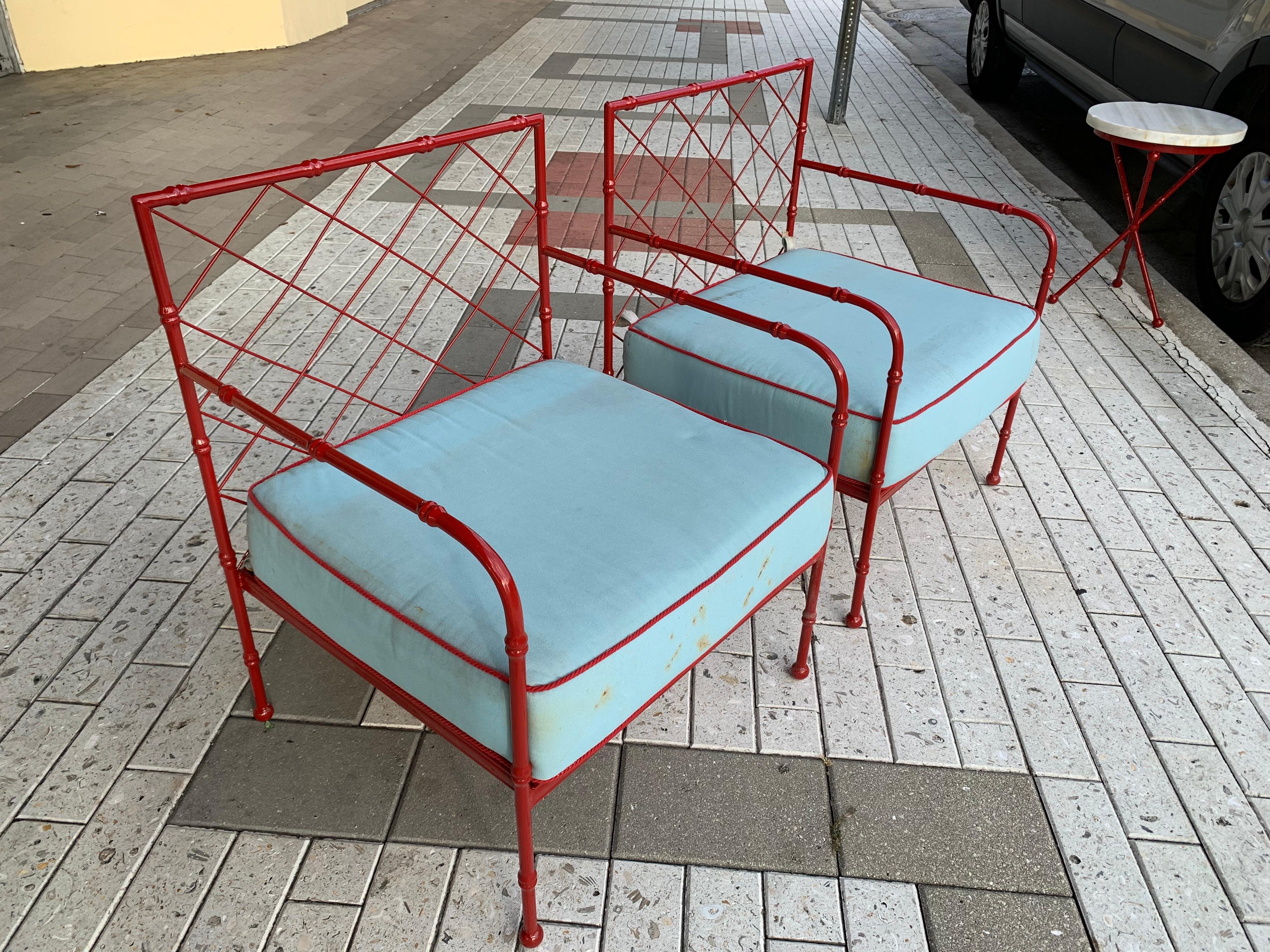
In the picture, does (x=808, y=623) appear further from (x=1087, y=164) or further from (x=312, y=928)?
(x=1087, y=164)

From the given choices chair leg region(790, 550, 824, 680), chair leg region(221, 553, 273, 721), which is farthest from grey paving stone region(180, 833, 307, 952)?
chair leg region(790, 550, 824, 680)

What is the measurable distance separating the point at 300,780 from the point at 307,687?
0.93 ft

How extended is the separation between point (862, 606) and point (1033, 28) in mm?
5496

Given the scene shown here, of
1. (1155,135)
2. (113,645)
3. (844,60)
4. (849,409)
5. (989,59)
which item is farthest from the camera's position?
(989,59)

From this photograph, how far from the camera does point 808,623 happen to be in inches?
89.7

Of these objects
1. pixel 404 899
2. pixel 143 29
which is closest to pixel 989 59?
pixel 143 29

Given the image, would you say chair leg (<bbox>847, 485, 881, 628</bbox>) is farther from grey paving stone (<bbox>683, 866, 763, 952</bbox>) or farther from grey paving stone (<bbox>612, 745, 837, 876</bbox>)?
grey paving stone (<bbox>683, 866, 763, 952</bbox>)

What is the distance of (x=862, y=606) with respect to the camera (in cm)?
256

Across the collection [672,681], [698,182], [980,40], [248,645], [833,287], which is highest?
[833,287]

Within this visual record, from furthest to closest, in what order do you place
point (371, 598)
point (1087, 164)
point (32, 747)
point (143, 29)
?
1. point (143, 29)
2. point (1087, 164)
3. point (32, 747)
4. point (371, 598)

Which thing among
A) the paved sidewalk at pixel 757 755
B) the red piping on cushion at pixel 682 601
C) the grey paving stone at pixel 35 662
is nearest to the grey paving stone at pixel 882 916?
the paved sidewalk at pixel 757 755

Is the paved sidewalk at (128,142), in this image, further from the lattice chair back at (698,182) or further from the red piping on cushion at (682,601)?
the red piping on cushion at (682,601)

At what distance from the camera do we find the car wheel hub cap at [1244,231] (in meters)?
3.92

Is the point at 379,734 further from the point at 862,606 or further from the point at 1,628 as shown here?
the point at 862,606
